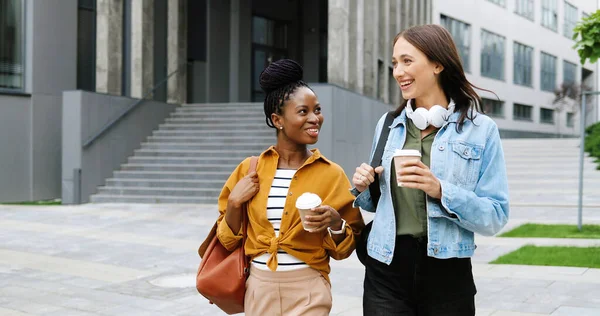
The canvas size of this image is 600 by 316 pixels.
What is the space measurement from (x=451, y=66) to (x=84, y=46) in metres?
18.1

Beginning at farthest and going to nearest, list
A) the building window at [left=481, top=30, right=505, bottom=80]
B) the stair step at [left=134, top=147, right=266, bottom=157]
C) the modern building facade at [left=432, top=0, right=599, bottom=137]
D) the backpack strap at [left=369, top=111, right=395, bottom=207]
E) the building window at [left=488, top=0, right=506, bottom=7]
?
1. the building window at [left=488, top=0, right=506, bottom=7]
2. the building window at [left=481, top=30, right=505, bottom=80]
3. the modern building facade at [left=432, top=0, right=599, bottom=137]
4. the stair step at [left=134, top=147, right=266, bottom=157]
5. the backpack strap at [left=369, top=111, right=395, bottom=207]

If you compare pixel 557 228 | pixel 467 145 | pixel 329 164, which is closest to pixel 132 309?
pixel 329 164

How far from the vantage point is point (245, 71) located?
26625 mm

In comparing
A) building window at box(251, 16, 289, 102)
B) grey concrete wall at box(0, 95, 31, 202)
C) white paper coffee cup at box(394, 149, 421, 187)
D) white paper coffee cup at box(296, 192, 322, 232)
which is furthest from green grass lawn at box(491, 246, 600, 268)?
building window at box(251, 16, 289, 102)

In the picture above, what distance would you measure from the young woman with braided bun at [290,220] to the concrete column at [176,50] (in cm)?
1838

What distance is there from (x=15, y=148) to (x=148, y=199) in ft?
13.1

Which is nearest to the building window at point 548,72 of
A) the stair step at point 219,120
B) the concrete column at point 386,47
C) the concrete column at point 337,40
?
the concrete column at point 386,47

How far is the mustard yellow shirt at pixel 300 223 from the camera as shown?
2.90m

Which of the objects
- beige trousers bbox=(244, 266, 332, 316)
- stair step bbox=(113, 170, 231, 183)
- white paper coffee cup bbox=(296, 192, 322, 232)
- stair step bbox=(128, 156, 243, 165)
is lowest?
stair step bbox=(113, 170, 231, 183)

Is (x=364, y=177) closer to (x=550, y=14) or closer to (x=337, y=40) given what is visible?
(x=337, y=40)

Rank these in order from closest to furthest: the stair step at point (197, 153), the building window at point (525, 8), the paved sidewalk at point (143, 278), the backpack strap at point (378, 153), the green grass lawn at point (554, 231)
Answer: the backpack strap at point (378, 153)
the paved sidewalk at point (143, 278)
the green grass lawn at point (554, 231)
the stair step at point (197, 153)
the building window at point (525, 8)

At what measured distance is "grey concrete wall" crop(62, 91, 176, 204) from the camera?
15898mm

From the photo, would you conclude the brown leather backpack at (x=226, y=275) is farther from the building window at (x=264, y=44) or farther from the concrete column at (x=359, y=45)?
the building window at (x=264, y=44)

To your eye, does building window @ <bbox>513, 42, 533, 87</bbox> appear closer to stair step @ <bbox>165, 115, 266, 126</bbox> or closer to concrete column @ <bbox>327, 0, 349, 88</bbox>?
stair step @ <bbox>165, 115, 266, 126</bbox>
